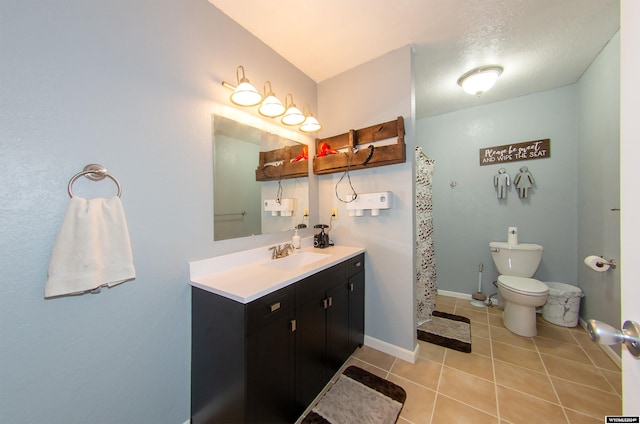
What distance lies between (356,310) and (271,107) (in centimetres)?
181

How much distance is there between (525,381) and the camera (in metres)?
1.62

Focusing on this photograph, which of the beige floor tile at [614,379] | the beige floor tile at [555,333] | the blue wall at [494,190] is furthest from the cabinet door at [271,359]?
the blue wall at [494,190]

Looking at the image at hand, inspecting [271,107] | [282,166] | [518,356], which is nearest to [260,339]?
[282,166]

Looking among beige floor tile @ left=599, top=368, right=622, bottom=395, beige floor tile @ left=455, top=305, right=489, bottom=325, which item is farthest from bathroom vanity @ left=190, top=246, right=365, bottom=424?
beige floor tile @ left=599, top=368, right=622, bottom=395

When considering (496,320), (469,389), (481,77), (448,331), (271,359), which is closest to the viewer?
(271,359)

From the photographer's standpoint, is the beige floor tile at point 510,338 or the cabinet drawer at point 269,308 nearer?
the cabinet drawer at point 269,308

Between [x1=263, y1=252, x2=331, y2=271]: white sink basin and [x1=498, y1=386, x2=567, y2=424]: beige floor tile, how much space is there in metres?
1.46

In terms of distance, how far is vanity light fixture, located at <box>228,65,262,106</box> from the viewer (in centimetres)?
145

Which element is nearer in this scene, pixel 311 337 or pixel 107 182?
pixel 107 182

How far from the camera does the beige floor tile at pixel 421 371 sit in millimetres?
1651

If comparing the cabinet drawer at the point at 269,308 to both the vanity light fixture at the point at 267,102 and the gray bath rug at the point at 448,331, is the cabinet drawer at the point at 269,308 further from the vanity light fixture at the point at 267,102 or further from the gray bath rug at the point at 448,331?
the gray bath rug at the point at 448,331

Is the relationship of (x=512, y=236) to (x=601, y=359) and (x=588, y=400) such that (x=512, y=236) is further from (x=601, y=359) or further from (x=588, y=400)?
(x=588, y=400)

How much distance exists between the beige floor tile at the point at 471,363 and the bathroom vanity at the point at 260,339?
0.99 metres

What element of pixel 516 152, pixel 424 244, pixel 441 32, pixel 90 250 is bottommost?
pixel 424 244
